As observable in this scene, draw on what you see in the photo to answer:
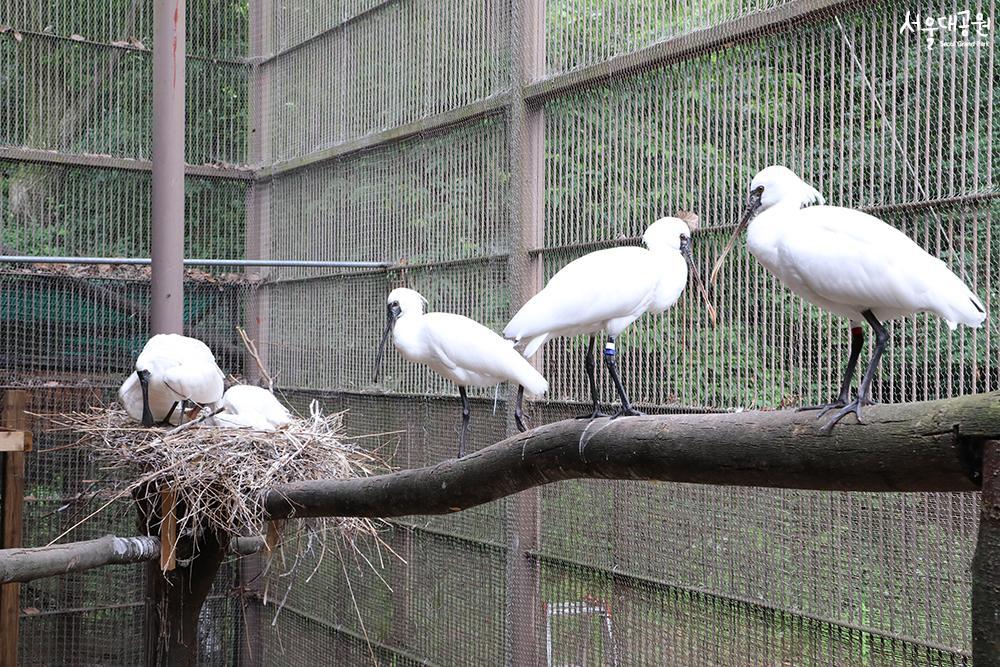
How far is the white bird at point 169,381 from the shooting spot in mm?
5277

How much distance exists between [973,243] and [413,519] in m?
3.75

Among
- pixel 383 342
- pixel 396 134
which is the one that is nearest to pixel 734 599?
pixel 383 342

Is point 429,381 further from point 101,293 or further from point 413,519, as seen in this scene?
point 101,293

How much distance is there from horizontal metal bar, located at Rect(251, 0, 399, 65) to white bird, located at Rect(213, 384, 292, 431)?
2520 mm

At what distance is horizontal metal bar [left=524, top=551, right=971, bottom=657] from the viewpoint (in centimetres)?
333

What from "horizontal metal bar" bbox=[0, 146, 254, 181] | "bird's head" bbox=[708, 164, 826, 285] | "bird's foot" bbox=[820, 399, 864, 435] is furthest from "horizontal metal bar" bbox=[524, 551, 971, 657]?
"horizontal metal bar" bbox=[0, 146, 254, 181]

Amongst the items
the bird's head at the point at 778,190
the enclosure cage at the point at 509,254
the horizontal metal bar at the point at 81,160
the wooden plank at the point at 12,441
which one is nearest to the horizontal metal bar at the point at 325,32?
the enclosure cage at the point at 509,254

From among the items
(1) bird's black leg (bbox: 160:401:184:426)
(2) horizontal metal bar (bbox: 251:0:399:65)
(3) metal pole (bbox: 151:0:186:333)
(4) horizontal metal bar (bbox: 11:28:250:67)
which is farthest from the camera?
(4) horizontal metal bar (bbox: 11:28:250:67)

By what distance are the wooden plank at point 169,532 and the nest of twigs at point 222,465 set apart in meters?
0.03

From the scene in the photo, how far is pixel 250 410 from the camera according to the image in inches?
222

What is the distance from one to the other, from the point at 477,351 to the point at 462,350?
0.32ft

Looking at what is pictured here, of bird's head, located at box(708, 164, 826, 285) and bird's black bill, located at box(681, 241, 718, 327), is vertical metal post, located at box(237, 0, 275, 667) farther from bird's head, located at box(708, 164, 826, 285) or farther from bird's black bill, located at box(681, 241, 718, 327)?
bird's head, located at box(708, 164, 826, 285)

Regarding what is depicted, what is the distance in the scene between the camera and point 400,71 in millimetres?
6445

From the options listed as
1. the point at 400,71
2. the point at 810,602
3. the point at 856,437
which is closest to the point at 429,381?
the point at 400,71
